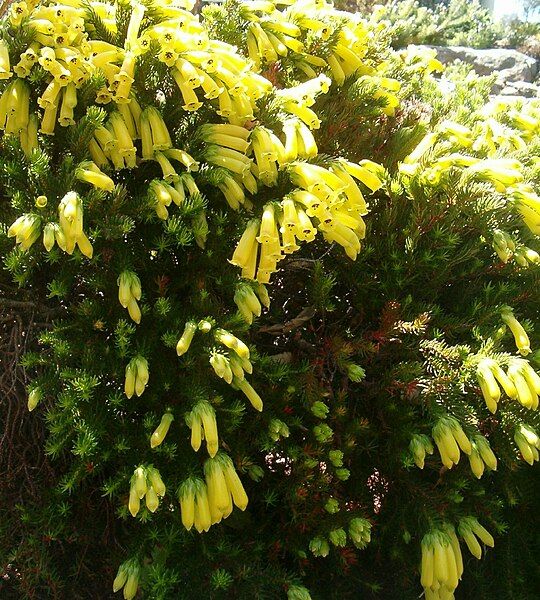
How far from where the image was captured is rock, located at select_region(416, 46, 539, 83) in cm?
1160

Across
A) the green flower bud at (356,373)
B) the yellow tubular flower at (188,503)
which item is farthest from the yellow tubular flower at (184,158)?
the yellow tubular flower at (188,503)

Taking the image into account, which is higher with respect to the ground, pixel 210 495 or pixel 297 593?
pixel 210 495

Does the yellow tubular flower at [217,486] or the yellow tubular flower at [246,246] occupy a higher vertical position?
the yellow tubular flower at [246,246]

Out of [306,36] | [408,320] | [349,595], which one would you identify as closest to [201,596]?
[349,595]

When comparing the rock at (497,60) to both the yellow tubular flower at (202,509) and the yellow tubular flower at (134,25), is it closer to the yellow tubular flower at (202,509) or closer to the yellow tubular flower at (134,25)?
the yellow tubular flower at (134,25)

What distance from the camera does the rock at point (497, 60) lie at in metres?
11.6

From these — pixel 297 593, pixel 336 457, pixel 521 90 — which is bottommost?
pixel 521 90

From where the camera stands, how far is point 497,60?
1221 cm

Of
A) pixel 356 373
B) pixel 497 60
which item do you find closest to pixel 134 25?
pixel 356 373

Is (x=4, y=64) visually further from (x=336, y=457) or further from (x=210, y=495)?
(x=336, y=457)

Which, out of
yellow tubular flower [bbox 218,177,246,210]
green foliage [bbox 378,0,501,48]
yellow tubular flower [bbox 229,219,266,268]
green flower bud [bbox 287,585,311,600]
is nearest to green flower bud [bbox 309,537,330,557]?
green flower bud [bbox 287,585,311,600]

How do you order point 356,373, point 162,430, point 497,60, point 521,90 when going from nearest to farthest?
point 162,430 → point 356,373 → point 521,90 → point 497,60

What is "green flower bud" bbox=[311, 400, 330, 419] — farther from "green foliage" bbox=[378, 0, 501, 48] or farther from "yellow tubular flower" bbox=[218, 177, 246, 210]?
"green foliage" bbox=[378, 0, 501, 48]

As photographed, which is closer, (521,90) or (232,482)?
(232,482)
